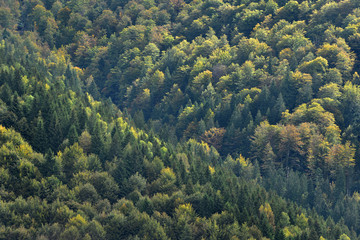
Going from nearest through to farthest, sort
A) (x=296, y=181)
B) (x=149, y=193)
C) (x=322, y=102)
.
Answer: (x=149, y=193) < (x=296, y=181) < (x=322, y=102)

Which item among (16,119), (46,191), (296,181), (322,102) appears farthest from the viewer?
(322,102)

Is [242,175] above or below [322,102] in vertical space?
below

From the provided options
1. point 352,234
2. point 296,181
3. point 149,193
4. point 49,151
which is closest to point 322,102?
point 296,181

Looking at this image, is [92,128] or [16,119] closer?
[16,119]

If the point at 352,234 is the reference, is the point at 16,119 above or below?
above

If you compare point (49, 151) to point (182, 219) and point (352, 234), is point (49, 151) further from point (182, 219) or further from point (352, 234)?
point (352, 234)

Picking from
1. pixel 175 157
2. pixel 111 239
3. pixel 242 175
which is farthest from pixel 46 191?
pixel 242 175

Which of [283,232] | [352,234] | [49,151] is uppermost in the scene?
[49,151]

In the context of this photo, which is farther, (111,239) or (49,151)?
(49,151)

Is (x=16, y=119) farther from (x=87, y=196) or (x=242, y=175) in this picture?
(x=242, y=175)
